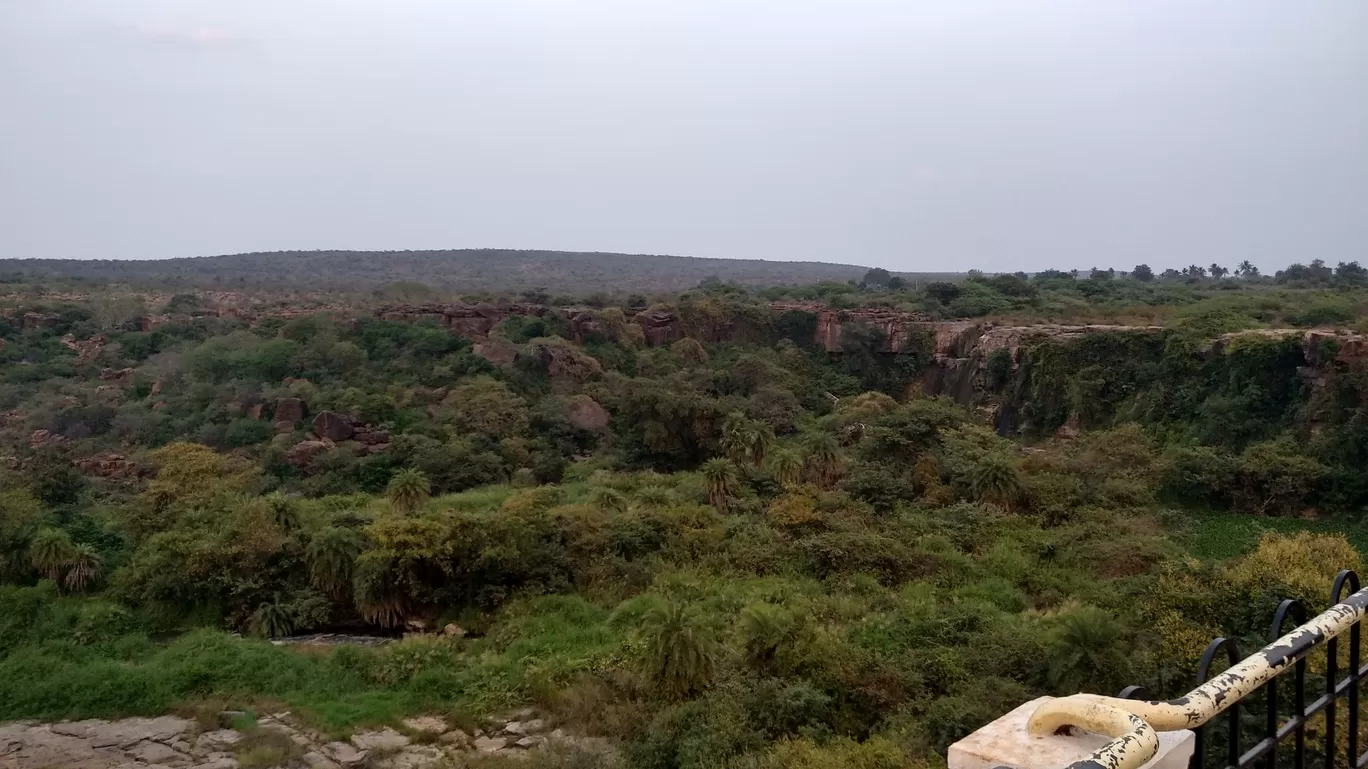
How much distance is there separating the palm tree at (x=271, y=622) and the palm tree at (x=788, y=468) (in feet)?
36.7

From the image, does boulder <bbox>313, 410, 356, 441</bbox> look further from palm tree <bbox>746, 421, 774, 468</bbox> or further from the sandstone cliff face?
the sandstone cliff face

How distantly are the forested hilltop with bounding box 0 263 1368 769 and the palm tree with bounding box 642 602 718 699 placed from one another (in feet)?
0.15

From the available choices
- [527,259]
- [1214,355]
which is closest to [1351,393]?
[1214,355]

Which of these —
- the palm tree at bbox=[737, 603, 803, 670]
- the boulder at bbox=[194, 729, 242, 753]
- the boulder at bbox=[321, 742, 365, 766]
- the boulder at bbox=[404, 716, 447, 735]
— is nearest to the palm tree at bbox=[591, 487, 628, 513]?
the boulder at bbox=[404, 716, 447, 735]

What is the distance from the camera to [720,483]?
2080 centimetres

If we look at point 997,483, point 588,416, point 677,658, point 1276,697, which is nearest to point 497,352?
point 588,416

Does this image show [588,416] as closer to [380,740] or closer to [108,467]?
[108,467]

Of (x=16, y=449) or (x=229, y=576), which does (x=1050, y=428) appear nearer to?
(x=229, y=576)

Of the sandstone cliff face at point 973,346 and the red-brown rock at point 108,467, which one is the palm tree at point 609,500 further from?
the sandstone cliff face at point 973,346

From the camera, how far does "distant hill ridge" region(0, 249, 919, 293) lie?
93.4 metres

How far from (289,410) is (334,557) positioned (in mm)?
15482

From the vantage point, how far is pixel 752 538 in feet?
59.0

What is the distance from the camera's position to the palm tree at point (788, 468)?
21.6m

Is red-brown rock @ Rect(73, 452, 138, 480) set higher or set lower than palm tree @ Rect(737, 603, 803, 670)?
lower
